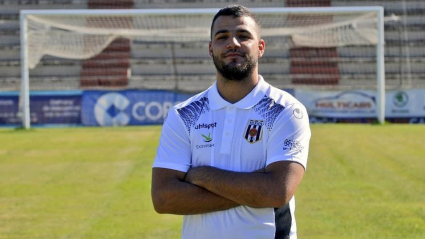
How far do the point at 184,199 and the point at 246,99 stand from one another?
0.53 m

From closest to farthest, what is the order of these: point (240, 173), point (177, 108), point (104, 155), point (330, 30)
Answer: point (240, 173)
point (177, 108)
point (104, 155)
point (330, 30)

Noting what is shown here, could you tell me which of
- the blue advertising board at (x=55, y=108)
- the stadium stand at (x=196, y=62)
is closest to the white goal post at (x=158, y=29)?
the blue advertising board at (x=55, y=108)

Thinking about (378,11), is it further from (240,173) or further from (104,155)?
(240,173)

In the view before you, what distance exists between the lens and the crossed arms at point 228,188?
3.14 meters

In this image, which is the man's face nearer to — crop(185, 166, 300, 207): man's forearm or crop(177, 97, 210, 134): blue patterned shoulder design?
crop(177, 97, 210, 134): blue patterned shoulder design

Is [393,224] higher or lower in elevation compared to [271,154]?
lower

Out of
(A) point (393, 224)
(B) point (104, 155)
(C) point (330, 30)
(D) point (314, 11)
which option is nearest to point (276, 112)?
(A) point (393, 224)

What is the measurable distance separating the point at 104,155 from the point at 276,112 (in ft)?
36.6

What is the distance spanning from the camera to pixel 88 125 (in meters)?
22.6

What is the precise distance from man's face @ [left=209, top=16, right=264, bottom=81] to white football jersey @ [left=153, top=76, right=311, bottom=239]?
125 millimetres

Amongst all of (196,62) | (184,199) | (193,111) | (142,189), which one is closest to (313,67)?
(196,62)

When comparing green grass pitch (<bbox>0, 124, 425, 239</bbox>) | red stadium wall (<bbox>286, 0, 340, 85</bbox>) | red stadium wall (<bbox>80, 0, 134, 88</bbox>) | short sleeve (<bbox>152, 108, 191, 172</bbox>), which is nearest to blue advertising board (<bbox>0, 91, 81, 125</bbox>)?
red stadium wall (<bbox>80, 0, 134, 88</bbox>)

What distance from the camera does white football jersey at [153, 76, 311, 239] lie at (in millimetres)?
3162

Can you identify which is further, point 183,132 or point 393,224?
point 393,224
